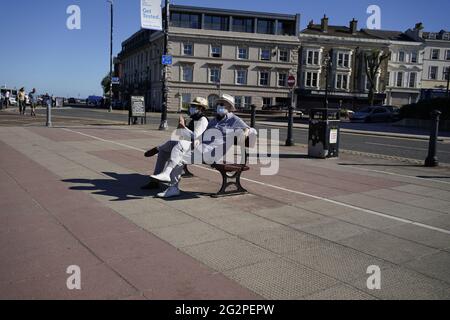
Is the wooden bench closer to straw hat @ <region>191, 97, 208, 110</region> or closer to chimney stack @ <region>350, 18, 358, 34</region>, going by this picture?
straw hat @ <region>191, 97, 208, 110</region>

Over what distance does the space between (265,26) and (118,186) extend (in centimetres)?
5681

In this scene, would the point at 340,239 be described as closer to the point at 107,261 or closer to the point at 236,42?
the point at 107,261

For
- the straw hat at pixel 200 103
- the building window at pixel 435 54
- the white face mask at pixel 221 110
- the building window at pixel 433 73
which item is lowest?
the white face mask at pixel 221 110

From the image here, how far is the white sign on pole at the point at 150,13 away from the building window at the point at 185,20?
137ft

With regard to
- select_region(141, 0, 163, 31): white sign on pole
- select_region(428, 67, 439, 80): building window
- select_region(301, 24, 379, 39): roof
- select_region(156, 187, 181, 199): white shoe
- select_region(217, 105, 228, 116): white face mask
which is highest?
select_region(301, 24, 379, 39): roof

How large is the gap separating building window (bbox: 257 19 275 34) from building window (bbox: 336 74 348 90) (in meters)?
13.1

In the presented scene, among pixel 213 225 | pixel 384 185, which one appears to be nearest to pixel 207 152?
pixel 213 225

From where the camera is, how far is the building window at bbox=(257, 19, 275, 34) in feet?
197

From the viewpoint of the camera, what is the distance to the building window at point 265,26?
6016 cm

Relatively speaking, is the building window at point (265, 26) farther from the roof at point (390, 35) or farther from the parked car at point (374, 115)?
the parked car at point (374, 115)

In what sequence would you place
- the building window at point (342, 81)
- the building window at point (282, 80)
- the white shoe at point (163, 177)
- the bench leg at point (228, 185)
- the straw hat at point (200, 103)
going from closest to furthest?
the white shoe at point (163, 177)
the bench leg at point (228, 185)
the straw hat at point (200, 103)
the building window at point (282, 80)
the building window at point (342, 81)

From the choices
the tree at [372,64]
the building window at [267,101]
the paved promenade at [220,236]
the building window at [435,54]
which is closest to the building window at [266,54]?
the building window at [267,101]

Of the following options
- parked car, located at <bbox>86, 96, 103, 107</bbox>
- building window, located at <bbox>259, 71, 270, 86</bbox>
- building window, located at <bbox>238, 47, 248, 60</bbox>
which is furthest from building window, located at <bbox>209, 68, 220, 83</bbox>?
parked car, located at <bbox>86, 96, 103, 107</bbox>

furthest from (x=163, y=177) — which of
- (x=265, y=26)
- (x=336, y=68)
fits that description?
(x=336, y=68)
